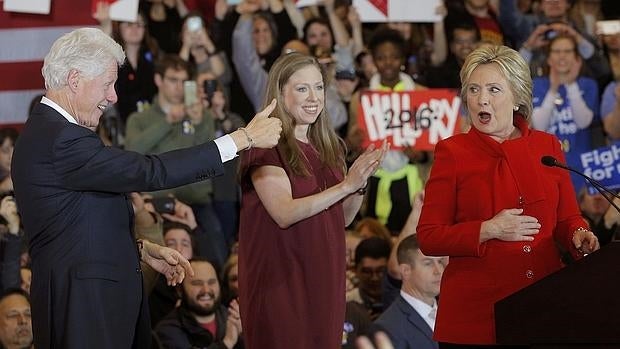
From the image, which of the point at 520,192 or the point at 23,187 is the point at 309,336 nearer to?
the point at 520,192

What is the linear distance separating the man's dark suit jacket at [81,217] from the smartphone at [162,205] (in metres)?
2.98

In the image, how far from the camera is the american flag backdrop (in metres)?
5.95

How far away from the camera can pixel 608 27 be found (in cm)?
630

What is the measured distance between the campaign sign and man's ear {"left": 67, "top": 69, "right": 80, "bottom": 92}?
3879 millimetres

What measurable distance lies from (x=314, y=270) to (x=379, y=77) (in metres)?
2.89

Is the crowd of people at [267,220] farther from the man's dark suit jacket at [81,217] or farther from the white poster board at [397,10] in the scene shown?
the white poster board at [397,10]

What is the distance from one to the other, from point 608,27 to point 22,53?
325cm

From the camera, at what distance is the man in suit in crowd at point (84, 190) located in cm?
281

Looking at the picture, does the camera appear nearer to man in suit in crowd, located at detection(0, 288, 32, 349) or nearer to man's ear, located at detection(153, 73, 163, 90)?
man's ear, located at detection(153, 73, 163, 90)

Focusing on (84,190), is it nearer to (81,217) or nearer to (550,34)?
(81,217)

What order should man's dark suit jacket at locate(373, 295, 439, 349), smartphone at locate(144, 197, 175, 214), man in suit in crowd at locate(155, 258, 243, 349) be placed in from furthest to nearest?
smartphone at locate(144, 197, 175, 214) → man in suit in crowd at locate(155, 258, 243, 349) → man's dark suit jacket at locate(373, 295, 439, 349)

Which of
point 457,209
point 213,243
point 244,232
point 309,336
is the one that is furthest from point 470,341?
point 213,243

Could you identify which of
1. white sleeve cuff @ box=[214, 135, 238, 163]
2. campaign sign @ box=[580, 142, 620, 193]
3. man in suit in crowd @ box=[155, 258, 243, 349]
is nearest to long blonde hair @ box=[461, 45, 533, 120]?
white sleeve cuff @ box=[214, 135, 238, 163]

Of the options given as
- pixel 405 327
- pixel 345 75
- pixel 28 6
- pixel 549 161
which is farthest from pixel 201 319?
pixel 549 161
